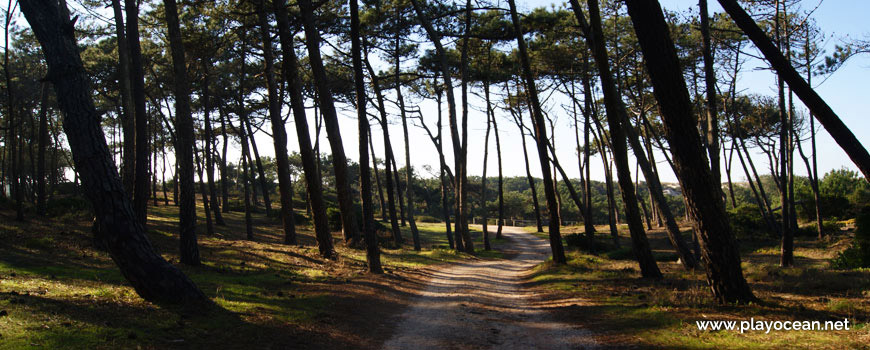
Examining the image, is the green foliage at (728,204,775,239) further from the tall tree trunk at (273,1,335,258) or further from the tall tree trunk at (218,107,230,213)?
the tall tree trunk at (218,107,230,213)

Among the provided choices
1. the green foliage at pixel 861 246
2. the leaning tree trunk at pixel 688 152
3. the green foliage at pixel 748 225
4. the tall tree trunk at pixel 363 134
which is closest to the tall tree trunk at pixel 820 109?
the leaning tree trunk at pixel 688 152

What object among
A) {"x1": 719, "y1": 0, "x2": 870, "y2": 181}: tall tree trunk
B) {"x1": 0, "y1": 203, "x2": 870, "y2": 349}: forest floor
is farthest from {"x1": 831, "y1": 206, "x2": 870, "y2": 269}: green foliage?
{"x1": 719, "y1": 0, "x2": 870, "y2": 181}: tall tree trunk

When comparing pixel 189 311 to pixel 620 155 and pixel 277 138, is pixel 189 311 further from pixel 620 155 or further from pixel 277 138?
pixel 277 138

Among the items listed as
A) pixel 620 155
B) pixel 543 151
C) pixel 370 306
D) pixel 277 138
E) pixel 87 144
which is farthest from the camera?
pixel 277 138

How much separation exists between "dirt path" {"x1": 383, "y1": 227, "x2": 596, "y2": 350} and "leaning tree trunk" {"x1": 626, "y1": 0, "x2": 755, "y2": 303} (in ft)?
7.43

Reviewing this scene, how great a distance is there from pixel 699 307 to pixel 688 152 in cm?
218

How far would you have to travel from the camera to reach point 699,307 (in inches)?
278

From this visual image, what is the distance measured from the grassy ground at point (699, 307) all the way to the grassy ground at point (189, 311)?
3.23m

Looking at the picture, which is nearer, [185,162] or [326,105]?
[185,162]

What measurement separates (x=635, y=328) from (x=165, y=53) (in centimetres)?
2555

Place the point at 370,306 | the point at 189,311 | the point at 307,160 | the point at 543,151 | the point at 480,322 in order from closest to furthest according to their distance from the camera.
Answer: the point at 189,311, the point at 480,322, the point at 370,306, the point at 307,160, the point at 543,151

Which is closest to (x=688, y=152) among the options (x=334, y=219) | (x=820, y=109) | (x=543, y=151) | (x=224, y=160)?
(x=820, y=109)

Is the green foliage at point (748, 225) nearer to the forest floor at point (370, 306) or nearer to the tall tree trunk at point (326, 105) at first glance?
the forest floor at point (370, 306)

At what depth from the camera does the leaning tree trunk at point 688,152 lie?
22.6ft
